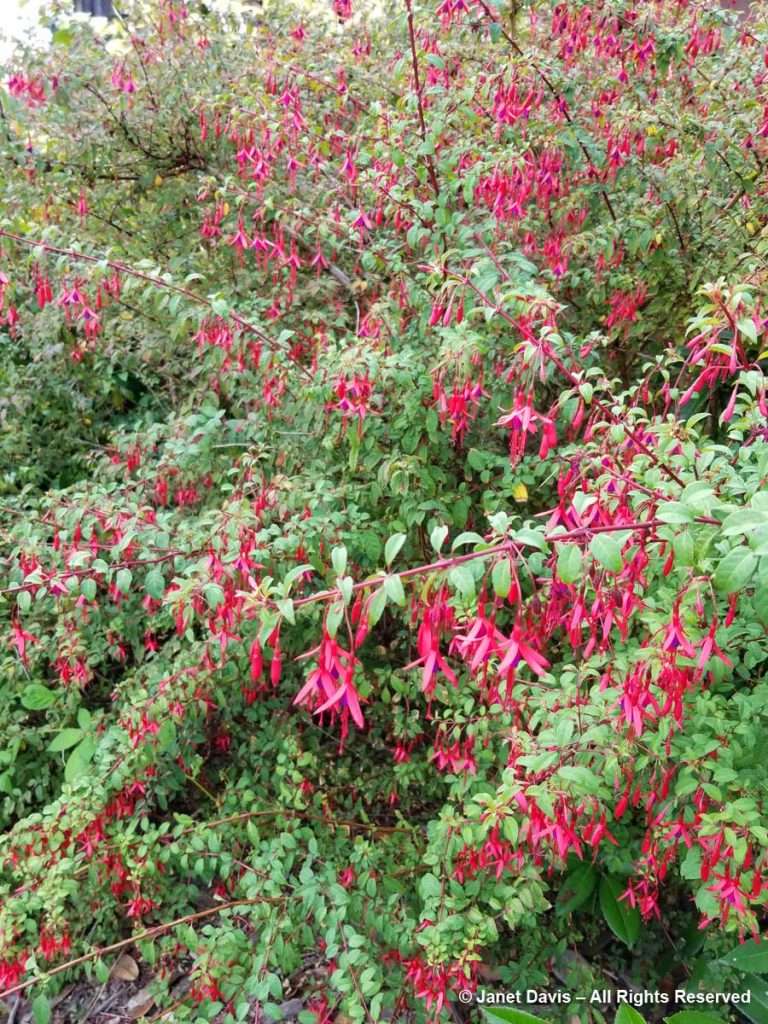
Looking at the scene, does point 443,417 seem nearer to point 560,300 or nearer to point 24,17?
point 560,300

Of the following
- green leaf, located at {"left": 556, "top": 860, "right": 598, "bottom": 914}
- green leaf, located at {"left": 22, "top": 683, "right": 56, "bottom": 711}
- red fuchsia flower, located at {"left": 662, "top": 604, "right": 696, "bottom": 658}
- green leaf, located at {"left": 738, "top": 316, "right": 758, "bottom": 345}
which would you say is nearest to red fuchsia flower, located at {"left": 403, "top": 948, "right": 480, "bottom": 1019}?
green leaf, located at {"left": 556, "top": 860, "right": 598, "bottom": 914}

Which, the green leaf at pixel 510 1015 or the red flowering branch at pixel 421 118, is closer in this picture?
the green leaf at pixel 510 1015

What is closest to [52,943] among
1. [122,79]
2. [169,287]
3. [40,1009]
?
[40,1009]

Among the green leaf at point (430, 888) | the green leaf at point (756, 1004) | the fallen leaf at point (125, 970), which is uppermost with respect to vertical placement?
the green leaf at point (430, 888)

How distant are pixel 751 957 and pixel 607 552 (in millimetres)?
1238

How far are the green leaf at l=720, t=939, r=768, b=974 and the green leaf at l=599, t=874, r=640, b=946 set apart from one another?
0.88ft

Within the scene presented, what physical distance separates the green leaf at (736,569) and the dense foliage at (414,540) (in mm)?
92

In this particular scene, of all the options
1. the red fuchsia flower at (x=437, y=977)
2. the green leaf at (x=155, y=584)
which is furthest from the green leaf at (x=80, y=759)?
the red fuchsia flower at (x=437, y=977)

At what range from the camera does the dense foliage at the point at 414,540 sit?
1332mm

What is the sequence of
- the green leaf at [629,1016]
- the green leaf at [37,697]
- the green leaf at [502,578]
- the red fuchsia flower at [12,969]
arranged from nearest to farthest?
the green leaf at [502,578] → the green leaf at [629,1016] → the red fuchsia flower at [12,969] → the green leaf at [37,697]

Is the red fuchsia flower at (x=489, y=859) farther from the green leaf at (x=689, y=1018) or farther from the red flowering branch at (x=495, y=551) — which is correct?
the red flowering branch at (x=495, y=551)

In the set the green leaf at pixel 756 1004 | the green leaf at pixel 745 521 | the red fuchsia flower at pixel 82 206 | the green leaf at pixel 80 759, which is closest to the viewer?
the green leaf at pixel 745 521

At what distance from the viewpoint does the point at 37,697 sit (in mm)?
2566

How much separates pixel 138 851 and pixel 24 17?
3.15 meters
